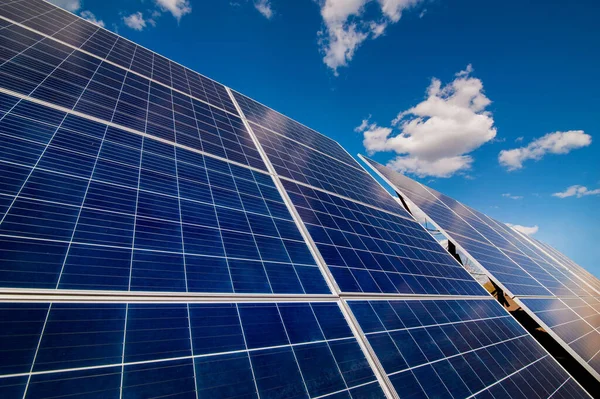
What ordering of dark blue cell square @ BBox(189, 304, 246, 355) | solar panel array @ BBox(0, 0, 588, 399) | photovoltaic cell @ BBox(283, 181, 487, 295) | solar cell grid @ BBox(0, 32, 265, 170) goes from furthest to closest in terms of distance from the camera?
photovoltaic cell @ BBox(283, 181, 487, 295) → solar cell grid @ BBox(0, 32, 265, 170) → dark blue cell square @ BBox(189, 304, 246, 355) → solar panel array @ BBox(0, 0, 588, 399)

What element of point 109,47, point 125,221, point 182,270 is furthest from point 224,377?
point 109,47

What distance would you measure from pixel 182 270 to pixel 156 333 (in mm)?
1282

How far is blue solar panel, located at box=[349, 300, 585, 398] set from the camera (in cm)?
563

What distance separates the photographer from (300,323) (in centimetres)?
525

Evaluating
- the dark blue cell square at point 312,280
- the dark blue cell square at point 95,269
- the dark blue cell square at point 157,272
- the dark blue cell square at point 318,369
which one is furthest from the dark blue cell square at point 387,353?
the dark blue cell square at point 95,269

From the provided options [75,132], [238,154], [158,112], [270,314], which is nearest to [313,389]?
[270,314]

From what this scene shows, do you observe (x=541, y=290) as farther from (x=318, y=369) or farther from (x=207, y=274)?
(x=207, y=274)

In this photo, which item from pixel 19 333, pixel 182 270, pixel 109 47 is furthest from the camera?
pixel 109 47

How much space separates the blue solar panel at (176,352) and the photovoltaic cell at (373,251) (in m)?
2.29

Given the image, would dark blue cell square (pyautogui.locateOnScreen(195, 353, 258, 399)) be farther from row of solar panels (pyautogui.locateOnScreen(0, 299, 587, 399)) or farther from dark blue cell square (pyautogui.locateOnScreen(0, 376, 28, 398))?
dark blue cell square (pyautogui.locateOnScreen(0, 376, 28, 398))

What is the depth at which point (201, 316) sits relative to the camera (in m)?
4.37

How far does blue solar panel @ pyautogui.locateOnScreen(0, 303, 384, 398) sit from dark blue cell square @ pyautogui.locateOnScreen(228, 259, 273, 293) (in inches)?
14.8

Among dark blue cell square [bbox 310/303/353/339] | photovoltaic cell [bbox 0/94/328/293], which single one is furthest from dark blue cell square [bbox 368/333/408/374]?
photovoltaic cell [bbox 0/94/328/293]

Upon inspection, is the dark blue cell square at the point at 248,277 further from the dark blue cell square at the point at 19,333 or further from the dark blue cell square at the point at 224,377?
the dark blue cell square at the point at 19,333
